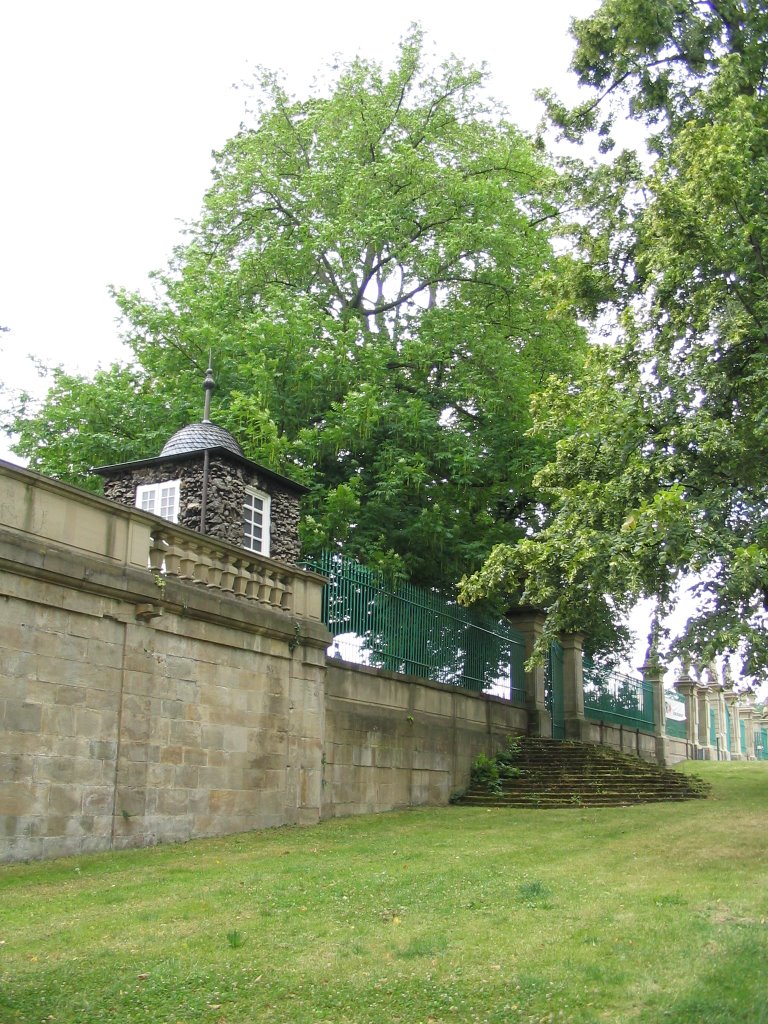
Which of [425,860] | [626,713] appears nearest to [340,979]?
[425,860]

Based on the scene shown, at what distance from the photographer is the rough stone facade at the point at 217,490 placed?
17188 mm

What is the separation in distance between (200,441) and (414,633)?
527cm

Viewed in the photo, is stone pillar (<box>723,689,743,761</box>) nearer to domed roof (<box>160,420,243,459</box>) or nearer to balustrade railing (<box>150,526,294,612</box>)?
domed roof (<box>160,420,243,459</box>)

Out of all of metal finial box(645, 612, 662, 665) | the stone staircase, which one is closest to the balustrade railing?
metal finial box(645, 612, 662, 665)

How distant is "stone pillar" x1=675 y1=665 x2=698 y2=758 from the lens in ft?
116

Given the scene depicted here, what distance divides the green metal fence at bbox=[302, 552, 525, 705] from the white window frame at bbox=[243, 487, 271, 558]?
1.22 m

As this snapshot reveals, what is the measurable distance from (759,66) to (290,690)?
12622 mm

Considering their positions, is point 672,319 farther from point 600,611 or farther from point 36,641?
point 36,641

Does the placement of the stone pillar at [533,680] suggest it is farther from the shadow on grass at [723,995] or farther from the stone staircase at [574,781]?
the shadow on grass at [723,995]

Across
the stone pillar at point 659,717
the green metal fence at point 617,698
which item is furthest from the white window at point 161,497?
the stone pillar at point 659,717

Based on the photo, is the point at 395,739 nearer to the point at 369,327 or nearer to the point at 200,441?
the point at 200,441

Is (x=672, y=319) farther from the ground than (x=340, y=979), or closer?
farther from the ground

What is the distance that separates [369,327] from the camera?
26.5 meters

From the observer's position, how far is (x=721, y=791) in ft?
72.2
